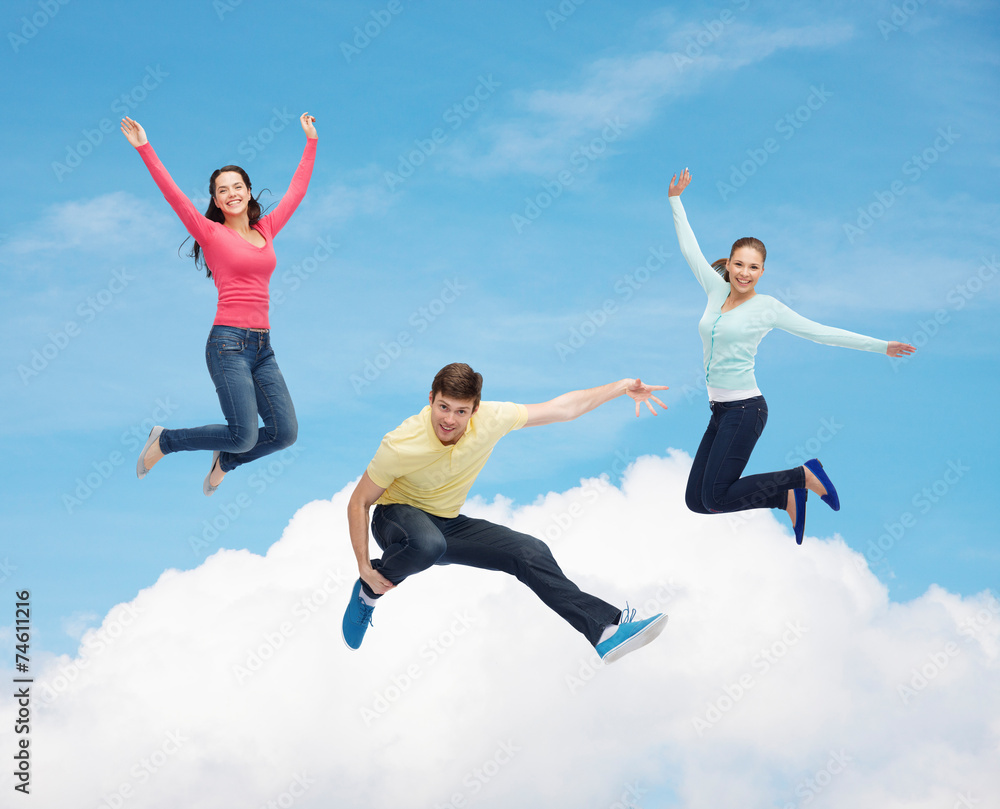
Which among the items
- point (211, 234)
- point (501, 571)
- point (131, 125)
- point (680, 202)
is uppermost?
point (131, 125)

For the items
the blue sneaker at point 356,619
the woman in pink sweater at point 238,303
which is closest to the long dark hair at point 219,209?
the woman in pink sweater at point 238,303

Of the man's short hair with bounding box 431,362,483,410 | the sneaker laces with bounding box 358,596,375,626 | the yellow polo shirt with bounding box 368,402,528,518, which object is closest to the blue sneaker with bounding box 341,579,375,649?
the sneaker laces with bounding box 358,596,375,626

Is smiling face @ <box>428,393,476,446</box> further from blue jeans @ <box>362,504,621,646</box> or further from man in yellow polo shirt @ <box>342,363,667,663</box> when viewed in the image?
blue jeans @ <box>362,504,621,646</box>

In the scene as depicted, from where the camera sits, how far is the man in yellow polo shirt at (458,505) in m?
6.76

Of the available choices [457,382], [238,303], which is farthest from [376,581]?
[238,303]

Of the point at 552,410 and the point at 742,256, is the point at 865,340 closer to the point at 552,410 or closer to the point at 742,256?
the point at 742,256

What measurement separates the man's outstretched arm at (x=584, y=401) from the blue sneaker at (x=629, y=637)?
60.5 inches

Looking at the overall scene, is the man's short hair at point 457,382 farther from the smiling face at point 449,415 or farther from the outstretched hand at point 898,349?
the outstretched hand at point 898,349

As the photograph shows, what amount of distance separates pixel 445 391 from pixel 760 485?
294 centimetres

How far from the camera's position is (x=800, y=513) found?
318 inches

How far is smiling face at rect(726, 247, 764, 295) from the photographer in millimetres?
7715

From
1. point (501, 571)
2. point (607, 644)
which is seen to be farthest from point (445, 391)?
point (607, 644)

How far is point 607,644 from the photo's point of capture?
22.2 ft

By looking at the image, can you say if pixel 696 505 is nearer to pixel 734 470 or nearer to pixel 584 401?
pixel 734 470
